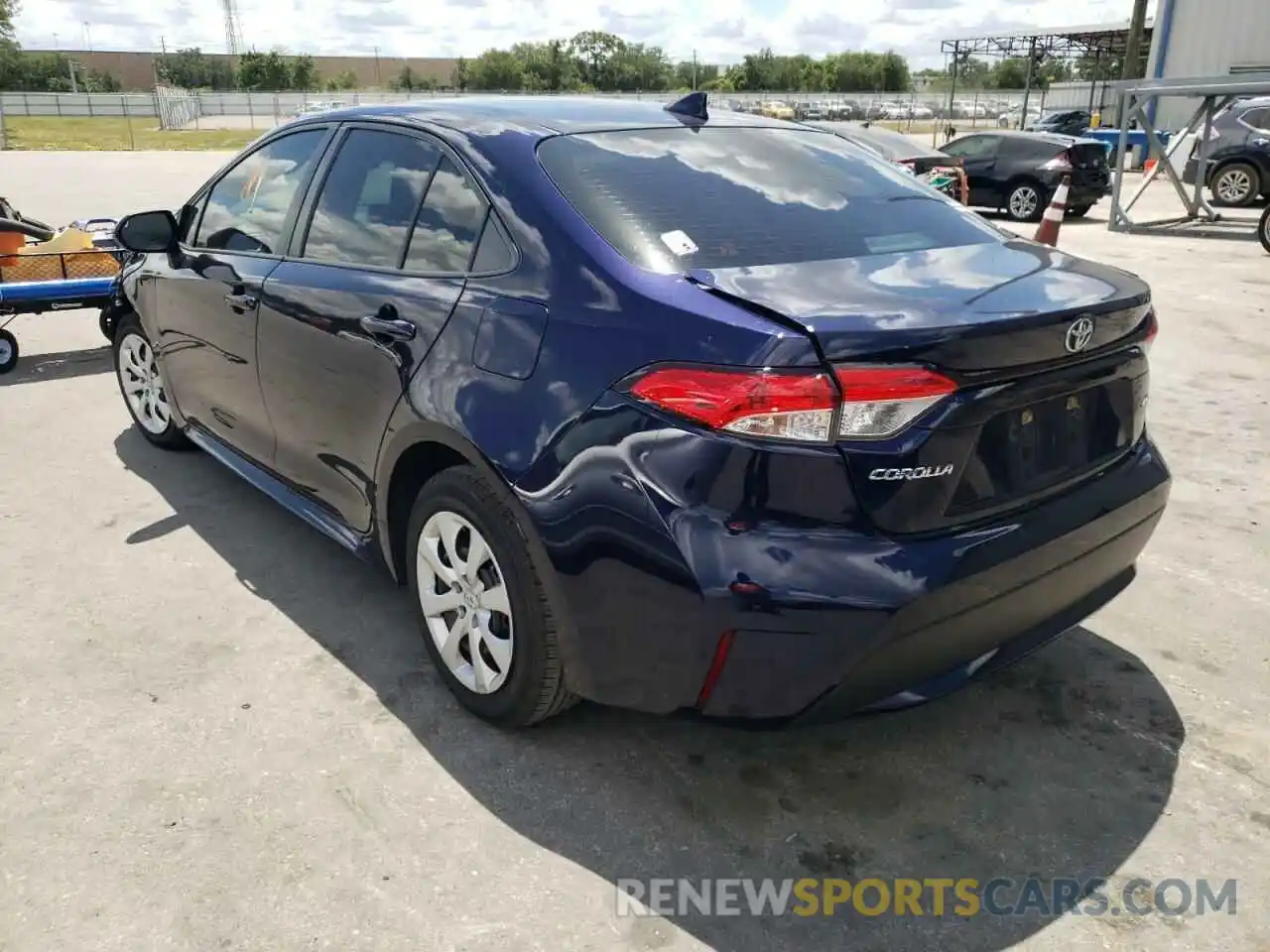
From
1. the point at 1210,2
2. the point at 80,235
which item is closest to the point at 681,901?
the point at 80,235

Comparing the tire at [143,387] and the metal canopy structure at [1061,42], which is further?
the metal canopy structure at [1061,42]

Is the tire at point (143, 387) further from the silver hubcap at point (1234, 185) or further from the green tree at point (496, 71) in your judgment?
the green tree at point (496, 71)

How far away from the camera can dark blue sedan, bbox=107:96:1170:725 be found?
7.34 ft

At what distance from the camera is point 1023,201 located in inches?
660

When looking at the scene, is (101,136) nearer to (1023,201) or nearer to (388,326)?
(1023,201)

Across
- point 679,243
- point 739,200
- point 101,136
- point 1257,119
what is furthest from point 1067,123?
point 101,136

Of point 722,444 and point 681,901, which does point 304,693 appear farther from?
point 722,444

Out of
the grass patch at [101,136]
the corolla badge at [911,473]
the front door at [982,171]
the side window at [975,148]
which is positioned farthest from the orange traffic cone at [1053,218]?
the grass patch at [101,136]

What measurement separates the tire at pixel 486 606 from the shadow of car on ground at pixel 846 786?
160 mm

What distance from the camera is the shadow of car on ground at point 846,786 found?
8.11 feet

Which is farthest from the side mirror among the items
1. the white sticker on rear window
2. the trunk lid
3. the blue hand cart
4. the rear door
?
the trunk lid

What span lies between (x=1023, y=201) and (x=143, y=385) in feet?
49.0

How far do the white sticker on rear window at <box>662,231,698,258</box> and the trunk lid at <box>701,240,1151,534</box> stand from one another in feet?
0.50

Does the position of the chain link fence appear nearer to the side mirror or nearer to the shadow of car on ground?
the side mirror
